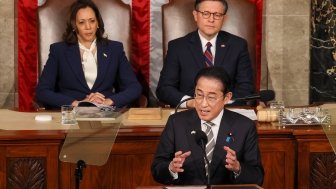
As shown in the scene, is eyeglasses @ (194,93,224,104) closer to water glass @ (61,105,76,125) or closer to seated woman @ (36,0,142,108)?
water glass @ (61,105,76,125)

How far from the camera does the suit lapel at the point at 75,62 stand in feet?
18.6

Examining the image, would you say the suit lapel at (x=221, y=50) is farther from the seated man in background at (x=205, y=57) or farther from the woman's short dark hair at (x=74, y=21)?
the woman's short dark hair at (x=74, y=21)

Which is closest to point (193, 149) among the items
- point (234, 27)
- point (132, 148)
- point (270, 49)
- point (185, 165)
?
point (185, 165)

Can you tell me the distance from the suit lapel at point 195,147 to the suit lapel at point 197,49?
179cm

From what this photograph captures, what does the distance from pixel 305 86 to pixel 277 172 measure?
2344 millimetres

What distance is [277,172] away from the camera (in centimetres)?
452

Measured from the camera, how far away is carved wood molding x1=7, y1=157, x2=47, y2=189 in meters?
4.35

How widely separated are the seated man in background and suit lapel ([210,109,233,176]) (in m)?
1.67

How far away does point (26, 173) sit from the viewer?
14.3 ft

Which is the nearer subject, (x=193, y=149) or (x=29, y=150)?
(x=193, y=149)

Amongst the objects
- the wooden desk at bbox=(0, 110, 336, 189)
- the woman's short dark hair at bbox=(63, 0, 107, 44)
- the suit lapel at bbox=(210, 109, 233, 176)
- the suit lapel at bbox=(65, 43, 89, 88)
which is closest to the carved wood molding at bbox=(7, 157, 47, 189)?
the wooden desk at bbox=(0, 110, 336, 189)

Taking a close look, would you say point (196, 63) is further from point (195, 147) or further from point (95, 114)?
point (195, 147)

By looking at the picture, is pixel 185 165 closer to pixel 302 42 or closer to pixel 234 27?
pixel 234 27

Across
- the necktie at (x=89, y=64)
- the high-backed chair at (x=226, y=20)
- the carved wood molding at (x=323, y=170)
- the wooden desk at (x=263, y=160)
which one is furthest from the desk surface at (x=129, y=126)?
the high-backed chair at (x=226, y=20)
